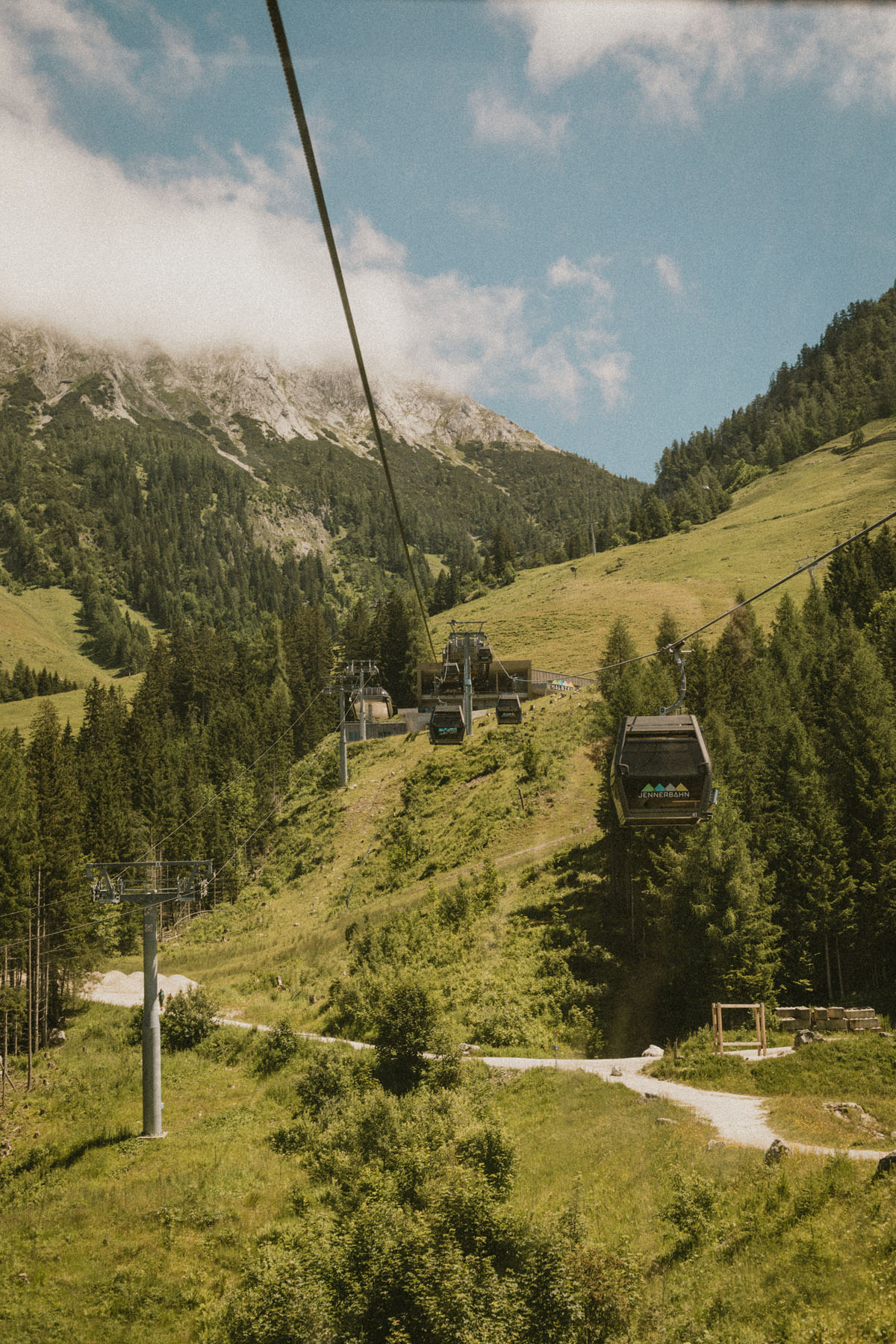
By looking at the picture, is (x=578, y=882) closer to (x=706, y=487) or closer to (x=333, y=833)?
(x=333, y=833)

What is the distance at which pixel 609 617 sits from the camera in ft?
412

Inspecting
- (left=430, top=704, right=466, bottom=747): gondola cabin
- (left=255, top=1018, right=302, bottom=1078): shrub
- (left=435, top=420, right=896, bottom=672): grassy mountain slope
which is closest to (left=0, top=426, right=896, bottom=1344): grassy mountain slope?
(left=255, top=1018, right=302, bottom=1078): shrub

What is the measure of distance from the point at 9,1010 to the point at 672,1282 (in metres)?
40.2

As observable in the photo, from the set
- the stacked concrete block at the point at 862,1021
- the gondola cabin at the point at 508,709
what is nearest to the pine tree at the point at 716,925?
the stacked concrete block at the point at 862,1021

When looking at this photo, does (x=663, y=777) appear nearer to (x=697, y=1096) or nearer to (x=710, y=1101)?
(x=710, y=1101)

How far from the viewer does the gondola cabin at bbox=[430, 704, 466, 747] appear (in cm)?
A: 4416

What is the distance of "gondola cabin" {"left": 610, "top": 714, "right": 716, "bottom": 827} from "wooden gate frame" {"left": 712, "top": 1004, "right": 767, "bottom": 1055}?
14.5 meters

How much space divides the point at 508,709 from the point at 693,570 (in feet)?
340

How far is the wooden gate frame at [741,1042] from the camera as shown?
33.5 metres

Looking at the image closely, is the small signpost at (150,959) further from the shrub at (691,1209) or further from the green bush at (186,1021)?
the shrub at (691,1209)

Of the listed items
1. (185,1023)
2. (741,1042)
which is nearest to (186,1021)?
(185,1023)

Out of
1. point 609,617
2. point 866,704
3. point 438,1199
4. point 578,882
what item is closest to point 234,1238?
point 438,1199

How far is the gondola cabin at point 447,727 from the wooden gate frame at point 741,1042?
16.8 m

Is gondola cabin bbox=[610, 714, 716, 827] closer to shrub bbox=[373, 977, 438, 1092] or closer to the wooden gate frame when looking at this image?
the wooden gate frame
